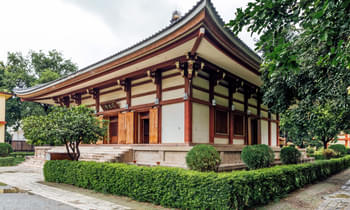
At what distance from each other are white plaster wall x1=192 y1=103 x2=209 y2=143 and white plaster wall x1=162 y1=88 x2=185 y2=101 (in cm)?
66

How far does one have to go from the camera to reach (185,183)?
221 inches

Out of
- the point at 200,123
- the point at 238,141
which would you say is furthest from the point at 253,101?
the point at 200,123

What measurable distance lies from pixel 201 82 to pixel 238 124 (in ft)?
11.2

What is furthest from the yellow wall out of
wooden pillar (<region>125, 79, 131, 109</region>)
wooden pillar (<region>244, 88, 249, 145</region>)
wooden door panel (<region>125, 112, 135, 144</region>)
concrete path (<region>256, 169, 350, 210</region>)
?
concrete path (<region>256, 169, 350, 210</region>)

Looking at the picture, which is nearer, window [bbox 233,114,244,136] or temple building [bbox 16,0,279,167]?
temple building [bbox 16,0,279,167]

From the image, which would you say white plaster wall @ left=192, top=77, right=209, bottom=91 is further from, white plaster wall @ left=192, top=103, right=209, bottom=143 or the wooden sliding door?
the wooden sliding door

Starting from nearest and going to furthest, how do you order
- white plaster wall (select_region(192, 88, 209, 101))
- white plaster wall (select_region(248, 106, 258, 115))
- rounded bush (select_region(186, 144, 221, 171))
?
rounded bush (select_region(186, 144, 221, 171)), white plaster wall (select_region(192, 88, 209, 101)), white plaster wall (select_region(248, 106, 258, 115))

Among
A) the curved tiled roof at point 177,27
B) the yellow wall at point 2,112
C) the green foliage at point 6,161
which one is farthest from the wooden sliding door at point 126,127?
the yellow wall at point 2,112

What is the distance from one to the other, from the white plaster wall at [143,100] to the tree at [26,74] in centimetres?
1346

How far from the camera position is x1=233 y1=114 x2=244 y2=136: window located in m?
11.8

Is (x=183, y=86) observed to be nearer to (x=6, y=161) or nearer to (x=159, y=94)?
(x=159, y=94)

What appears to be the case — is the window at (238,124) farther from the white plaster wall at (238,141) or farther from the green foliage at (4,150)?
the green foliage at (4,150)

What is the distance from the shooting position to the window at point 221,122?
10.5m

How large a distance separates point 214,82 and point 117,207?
6.38 meters
